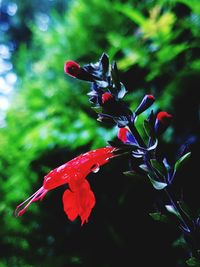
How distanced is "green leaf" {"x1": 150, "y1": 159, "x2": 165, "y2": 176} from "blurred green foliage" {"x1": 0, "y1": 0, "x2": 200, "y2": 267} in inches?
53.6

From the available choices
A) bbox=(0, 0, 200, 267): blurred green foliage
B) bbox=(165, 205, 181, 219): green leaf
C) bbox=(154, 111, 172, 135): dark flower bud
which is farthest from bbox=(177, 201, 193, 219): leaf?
bbox=(0, 0, 200, 267): blurred green foliage

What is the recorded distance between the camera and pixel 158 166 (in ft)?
2.58

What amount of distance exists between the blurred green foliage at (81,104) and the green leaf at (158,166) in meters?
1.36

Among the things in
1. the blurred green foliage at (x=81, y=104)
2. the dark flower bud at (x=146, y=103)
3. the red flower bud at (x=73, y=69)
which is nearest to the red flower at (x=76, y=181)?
the dark flower bud at (x=146, y=103)

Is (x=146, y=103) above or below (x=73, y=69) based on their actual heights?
below

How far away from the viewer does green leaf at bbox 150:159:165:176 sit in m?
0.78

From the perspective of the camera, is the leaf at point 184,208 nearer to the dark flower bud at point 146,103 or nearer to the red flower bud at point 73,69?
the dark flower bud at point 146,103

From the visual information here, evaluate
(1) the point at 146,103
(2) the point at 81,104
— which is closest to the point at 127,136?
(1) the point at 146,103

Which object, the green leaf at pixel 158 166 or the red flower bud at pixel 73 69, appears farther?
the red flower bud at pixel 73 69

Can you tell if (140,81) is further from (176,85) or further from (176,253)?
(176,253)

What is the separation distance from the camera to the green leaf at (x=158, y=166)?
778 millimetres

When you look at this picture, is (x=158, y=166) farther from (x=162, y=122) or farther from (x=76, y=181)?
(x=76, y=181)

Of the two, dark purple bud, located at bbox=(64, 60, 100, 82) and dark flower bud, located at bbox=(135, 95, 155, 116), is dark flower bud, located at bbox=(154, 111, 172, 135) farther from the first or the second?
dark purple bud, located at bbox=(64, 60, 100, 82)

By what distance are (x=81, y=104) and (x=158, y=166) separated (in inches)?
84.2
